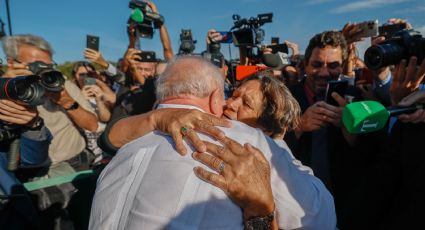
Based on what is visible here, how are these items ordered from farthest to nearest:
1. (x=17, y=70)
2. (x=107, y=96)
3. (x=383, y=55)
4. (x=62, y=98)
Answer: (x=107, y=96) < (x=62, y=98) < (x=17, y=70) < (x=383, y=55)

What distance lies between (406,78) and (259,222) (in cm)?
114

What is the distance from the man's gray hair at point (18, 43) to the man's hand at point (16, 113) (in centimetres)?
97

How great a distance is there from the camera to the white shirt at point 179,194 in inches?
44.9

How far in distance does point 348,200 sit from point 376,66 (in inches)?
39.8

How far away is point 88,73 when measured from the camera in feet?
18.8

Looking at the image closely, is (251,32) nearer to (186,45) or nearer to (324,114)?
(186,45)

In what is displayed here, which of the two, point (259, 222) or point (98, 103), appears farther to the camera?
point (98, 103)

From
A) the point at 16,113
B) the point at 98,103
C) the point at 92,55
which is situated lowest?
the point at 98,103

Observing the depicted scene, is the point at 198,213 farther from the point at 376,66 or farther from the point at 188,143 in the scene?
the point at 376,66

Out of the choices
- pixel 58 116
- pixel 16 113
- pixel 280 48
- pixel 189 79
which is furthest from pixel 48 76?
pixel 280 48

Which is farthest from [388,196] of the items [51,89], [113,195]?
[51,89]

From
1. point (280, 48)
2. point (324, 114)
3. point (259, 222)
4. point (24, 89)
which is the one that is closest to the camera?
point (259, 222)

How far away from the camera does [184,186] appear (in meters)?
1.16

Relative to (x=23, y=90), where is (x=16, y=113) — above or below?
below
